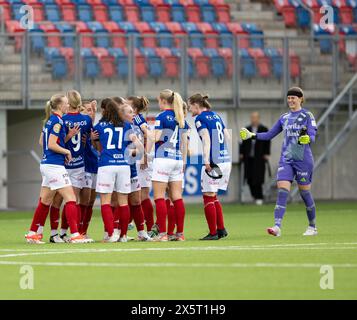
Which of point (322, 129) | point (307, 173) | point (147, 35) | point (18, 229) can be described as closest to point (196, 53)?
point (147, 35)

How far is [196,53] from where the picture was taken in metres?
25.7

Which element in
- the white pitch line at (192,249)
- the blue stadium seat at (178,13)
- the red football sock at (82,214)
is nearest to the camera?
the white pitch line at (192,249)

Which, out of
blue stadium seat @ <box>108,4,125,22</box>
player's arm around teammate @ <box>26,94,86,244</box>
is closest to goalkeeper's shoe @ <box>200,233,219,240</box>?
player's arm around teammate @ <box>26,94,86,244</box>

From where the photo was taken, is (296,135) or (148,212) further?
(148,212)

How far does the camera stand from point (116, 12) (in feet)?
90.2

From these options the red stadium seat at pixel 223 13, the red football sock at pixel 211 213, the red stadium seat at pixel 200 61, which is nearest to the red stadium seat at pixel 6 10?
the red stadium seat at pixel 200 61

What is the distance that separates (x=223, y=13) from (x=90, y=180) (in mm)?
13469

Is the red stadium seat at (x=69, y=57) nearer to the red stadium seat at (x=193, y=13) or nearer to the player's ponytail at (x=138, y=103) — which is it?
the red stadium seat at (x=193, y=13)

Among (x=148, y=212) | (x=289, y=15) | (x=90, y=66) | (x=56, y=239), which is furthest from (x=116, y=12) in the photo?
(x=56, y=239)

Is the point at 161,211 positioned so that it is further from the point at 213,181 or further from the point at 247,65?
the point at 247,65

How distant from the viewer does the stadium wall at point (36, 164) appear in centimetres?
2550

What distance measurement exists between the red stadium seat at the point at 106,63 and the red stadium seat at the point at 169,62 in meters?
1.07
